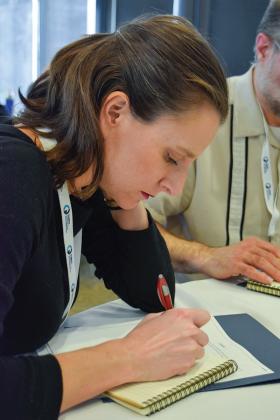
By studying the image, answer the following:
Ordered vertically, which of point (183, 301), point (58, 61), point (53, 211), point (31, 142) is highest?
point (58, 61)

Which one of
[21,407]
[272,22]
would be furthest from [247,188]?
[21,407]

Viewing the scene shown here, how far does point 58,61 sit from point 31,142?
7.7 inches

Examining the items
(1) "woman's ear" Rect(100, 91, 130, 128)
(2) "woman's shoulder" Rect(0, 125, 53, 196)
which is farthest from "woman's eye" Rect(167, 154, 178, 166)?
(2) "woman's shoulder" Rect(0, 125, 53, 196)

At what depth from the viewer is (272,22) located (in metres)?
1.68

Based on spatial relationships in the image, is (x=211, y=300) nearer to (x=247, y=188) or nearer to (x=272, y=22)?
(x=247, y=188)

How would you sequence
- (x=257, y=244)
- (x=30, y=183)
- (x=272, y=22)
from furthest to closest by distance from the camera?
(x=272, y=22), (x=257, y=244), (x=30, y=183)

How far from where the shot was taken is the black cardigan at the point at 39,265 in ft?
2.54

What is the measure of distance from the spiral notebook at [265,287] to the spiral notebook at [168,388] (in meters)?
0.43

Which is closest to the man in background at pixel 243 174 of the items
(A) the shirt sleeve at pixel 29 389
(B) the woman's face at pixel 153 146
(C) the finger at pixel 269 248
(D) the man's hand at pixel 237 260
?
(D) the man's hand at pixel 237 260

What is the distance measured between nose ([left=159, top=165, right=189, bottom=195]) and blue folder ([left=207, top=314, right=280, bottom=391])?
297mm

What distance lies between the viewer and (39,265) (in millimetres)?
938

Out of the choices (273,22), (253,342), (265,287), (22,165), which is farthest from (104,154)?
(273,22)

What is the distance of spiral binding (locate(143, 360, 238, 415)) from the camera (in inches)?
31.9

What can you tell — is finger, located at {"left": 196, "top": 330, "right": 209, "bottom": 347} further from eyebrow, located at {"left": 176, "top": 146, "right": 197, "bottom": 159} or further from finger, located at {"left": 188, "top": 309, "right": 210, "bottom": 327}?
eyebrow, located at {"left": 176, "top": 146, "right": 197, "bottom": 159}
